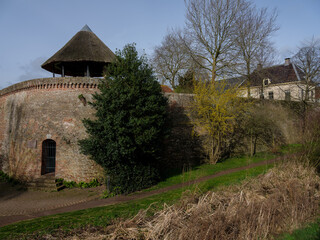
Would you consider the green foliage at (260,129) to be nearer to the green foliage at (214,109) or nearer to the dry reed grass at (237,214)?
the green foliage at (214,109)

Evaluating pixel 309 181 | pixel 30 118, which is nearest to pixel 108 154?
pixel 30 118

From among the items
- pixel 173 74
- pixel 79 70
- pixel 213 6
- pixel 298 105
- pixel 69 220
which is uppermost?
pixel 213 6

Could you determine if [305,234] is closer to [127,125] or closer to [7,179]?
[127,125]

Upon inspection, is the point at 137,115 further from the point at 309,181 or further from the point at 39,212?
the point at 309,181

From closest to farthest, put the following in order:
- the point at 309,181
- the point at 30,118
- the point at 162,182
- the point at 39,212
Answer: the point at 309,181 → the point at 39,212 → the point at 162,182 → the point at 30,118

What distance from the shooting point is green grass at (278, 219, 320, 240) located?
5668 millimetres

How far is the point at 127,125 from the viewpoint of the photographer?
428 inches

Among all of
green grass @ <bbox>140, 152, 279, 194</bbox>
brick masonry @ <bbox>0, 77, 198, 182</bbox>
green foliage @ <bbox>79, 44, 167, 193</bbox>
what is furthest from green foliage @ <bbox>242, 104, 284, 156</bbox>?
green foliage @ <bbox>79, 44, 167, 193</bbox>

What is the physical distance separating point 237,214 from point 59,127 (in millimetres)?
11127

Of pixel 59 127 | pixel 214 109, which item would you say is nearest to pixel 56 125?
pixel 59 127

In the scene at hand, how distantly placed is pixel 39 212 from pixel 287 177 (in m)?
9.41

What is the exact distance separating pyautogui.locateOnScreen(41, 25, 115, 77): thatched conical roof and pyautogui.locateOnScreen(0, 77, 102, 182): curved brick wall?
1.26 meters

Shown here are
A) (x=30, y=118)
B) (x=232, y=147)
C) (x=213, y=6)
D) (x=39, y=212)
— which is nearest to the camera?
(x=39, y=212)

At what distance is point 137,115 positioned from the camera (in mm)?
11266
